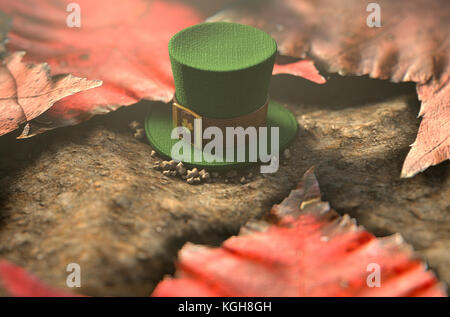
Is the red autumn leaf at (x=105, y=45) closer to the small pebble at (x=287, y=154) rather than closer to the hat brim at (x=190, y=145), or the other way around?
the hat brim at (x=190, y=145)

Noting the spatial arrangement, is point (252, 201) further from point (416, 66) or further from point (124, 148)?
point (416, 66)

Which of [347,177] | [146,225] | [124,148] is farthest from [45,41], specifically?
[347,177]

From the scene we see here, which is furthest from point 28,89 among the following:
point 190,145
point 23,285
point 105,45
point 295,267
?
point 295,267

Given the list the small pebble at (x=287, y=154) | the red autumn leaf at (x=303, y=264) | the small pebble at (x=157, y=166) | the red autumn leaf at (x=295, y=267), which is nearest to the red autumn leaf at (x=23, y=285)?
the red autumn leaf at (x=295, y=267)

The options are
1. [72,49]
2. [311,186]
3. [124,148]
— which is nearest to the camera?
[311,186]

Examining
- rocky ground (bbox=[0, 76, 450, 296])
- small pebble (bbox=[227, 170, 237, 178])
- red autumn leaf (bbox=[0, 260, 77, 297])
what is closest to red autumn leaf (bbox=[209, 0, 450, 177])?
rocky ground (bbox=[0, 76, 450, 296])

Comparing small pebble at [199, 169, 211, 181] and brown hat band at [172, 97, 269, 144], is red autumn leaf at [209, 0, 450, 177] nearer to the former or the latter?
brown hat band at [172, 97, 269, 144]
